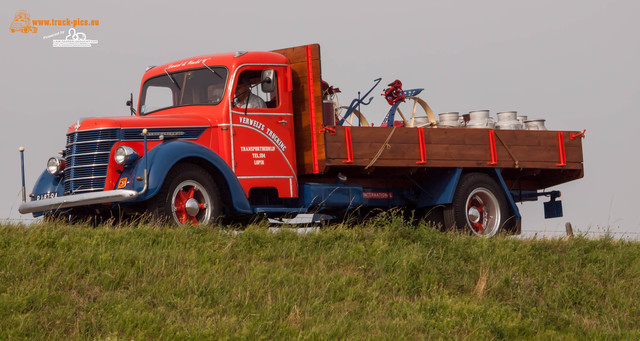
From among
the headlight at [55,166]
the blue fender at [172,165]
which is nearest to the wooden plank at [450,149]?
the blue fender at [172,165]

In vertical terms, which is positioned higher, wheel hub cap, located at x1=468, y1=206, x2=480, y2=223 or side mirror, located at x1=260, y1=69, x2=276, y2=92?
side mirror, located at x1=260, y1=69, x2=276, y2=92

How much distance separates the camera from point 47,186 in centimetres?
1270

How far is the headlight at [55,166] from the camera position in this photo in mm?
12594

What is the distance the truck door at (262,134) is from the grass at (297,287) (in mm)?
1709

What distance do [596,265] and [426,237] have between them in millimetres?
2249

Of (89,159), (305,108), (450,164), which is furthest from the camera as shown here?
(450,164)

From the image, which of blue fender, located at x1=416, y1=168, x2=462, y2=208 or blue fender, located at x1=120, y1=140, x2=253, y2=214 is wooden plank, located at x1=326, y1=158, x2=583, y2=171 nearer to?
blue fender, located at x1=416, y1=168, x2=462, y2=208

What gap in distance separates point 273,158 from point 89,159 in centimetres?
257

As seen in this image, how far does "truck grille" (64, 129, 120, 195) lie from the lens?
11.6 m

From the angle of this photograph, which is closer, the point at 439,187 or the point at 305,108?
the point at 305,108

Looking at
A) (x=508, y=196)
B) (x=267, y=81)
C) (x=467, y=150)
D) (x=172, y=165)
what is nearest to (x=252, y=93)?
(x=267, y=81)

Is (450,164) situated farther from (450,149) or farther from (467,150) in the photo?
(467,150)

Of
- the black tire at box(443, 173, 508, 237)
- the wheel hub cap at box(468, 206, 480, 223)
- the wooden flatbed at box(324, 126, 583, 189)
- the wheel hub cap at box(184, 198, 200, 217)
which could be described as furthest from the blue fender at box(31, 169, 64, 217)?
the wheel hub cap at box(468, 206, 480, 223)

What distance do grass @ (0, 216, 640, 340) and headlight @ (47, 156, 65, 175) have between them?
7.87ft
